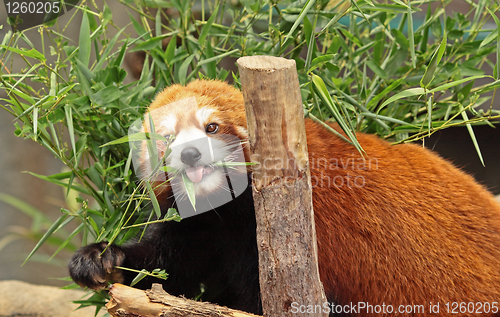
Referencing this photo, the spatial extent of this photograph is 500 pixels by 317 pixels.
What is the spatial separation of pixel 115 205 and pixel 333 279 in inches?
38.2

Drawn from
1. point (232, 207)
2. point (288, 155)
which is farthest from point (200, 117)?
point (288, 155)

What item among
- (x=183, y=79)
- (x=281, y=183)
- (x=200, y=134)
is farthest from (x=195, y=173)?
(x=183, y=79)

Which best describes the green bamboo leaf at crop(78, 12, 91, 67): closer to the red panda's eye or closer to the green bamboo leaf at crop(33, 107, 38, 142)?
the green bamboo leaf at crop(33, 107, 38, 142)

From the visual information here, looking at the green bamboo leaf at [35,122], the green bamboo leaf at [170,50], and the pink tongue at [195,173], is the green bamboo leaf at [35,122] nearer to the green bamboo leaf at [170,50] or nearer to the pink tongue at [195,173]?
the pink tongue at [195,173]

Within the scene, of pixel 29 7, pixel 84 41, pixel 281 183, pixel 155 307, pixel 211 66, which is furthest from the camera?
pixel 211 66

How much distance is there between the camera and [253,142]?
1.12m

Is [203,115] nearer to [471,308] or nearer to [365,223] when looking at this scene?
[365,223]

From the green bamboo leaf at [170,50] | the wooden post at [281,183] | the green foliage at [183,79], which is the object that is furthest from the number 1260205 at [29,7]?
the wooden post at [281,183]

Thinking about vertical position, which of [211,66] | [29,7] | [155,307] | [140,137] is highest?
[29,7]

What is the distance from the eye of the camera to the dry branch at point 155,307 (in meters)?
1.30

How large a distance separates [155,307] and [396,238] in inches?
33.7

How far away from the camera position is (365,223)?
1481mm

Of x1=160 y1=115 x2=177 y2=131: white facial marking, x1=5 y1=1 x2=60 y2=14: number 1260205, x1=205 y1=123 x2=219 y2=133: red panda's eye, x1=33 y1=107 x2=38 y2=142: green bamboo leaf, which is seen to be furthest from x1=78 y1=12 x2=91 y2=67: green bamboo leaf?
x1=205 y1=123 x2=219 y2=133: red panda's eye

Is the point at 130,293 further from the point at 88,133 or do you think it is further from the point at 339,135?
the point at 339,135
